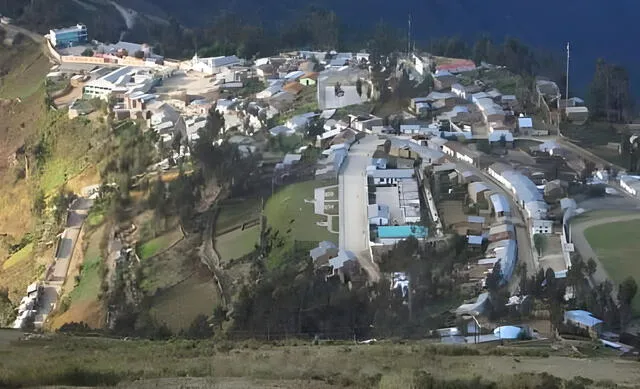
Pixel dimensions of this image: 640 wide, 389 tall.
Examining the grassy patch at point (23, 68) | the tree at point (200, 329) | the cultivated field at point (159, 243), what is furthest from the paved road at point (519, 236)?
the grassy patch at point (23, 68)

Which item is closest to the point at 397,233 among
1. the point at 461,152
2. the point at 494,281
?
the point at 494,281

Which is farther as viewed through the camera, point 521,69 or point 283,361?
point 521,69

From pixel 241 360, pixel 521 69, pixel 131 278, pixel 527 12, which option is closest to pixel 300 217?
pixel 131 278

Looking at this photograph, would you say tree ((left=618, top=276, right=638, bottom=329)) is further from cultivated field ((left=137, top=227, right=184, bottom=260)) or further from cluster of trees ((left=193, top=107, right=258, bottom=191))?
cluster of trees ((left=193, top=107, right=258, bottom=191))

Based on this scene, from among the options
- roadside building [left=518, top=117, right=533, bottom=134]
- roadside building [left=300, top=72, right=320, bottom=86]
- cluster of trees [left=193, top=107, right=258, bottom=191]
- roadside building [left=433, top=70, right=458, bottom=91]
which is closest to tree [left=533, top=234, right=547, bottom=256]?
cluster of trees [left=193, top=107, right=258, bottom=191]

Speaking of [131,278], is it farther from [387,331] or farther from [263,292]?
[387,331]

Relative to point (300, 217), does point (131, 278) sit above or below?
below

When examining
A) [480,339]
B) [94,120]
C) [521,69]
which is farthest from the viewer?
[521,69]

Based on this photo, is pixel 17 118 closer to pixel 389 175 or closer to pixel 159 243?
pixel 159 243

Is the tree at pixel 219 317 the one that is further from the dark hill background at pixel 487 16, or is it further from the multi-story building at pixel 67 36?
the dark hill background at pixel 487 16
